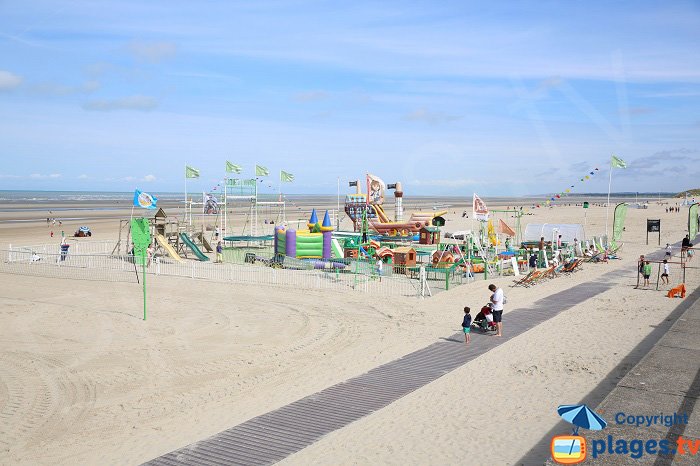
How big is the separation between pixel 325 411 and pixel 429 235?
29.5 metres

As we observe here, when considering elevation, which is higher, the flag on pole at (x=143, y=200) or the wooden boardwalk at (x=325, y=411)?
the flag on pole at (x=143, y=200)

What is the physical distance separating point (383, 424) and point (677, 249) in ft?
112

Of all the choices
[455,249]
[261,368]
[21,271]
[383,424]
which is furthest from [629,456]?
[21,271]

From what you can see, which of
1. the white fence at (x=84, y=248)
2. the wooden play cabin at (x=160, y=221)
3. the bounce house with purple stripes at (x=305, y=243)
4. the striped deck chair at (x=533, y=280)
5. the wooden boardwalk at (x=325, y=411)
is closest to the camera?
the wooden boardwalk at (x=325, y=411)

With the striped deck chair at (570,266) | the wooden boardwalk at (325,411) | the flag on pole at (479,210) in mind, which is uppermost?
the flag on pole at (479,210)

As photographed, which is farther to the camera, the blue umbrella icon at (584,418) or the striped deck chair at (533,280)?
the striped deck chair at (533,280)

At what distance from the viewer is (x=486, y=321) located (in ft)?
50.2

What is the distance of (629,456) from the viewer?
23.2ft

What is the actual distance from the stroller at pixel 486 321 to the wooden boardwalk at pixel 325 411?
43cm

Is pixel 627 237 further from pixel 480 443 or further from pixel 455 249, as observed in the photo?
pixel 480 443

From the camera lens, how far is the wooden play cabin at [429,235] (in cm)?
3833

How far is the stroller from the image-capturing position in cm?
1509

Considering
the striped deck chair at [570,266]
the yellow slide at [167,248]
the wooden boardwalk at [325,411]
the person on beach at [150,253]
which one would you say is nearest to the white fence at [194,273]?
the yellow slide at [167,248]

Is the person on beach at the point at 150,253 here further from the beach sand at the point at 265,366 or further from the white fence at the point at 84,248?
the beach sand at the point at 265,366
